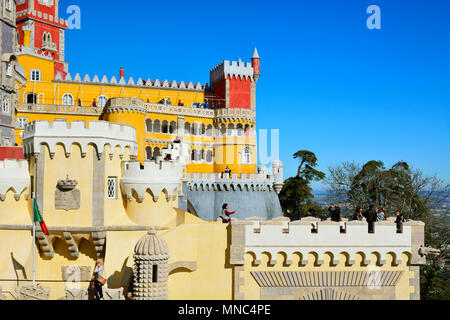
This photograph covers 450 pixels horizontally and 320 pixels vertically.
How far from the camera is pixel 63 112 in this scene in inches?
1962

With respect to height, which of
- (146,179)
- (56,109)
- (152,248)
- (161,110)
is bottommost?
(152,248)

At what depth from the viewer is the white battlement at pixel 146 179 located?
797 inches

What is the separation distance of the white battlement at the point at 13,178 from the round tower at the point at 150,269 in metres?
7.71

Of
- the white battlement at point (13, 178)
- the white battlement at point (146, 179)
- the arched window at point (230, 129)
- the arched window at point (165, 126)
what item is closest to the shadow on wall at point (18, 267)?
the white battlement at point (13, 178)

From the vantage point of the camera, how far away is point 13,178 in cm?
1983

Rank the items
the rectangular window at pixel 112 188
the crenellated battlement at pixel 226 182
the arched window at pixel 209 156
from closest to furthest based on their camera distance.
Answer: the rectangular window at pixel 112 188 < the crenellated battlement at pixel 226 182 < the arched window at pixel 209 156

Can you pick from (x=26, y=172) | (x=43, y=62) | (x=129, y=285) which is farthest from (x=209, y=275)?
(x=43, y=62)

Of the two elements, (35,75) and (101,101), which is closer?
(35,75)

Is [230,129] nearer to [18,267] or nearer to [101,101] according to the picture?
[101,101]

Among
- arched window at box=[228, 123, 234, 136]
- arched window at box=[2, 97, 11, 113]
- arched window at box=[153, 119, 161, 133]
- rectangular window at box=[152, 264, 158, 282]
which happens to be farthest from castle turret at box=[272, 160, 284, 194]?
rectangular window at box=[152, 264, 158, 282]

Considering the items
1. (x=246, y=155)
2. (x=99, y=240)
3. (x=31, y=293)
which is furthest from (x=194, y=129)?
(x=31, y=293)

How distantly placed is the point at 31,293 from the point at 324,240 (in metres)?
11.7

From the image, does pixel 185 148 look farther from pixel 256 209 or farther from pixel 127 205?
pixel 127 205

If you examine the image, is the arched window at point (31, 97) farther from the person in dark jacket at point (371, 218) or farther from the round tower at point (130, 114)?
the person in dark jacket at point (371, 218)
